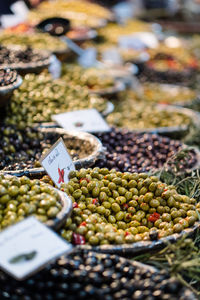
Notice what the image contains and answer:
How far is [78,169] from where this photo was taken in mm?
2461

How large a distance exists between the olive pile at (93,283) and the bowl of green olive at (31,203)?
193 millimetres

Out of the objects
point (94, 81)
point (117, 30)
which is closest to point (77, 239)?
point (94, 81)

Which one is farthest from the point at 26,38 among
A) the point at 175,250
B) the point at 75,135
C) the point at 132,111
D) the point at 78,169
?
the point at 175,250

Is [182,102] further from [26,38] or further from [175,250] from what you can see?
[175,250]

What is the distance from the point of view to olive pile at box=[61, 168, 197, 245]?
6.18 feet

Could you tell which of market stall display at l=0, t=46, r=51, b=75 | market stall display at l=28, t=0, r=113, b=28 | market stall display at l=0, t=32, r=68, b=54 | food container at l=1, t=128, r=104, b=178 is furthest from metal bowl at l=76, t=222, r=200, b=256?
market stall display at l=28, t=0, r=113, b=28

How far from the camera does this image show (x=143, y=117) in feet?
13.7

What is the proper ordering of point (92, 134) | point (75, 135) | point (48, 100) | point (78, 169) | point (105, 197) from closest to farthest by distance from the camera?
point (105, 197) < point (78, 169) < point (75, 135) < point (92, 134) < point (48, 100)

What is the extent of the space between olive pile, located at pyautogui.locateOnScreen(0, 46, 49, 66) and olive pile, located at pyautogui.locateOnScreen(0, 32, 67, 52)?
658 millimetres

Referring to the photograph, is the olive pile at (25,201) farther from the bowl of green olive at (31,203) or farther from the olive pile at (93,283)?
the olive pile at (93,283)

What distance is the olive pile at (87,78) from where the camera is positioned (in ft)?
14.8

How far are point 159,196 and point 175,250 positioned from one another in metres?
0.52

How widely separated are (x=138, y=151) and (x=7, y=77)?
1.22 m

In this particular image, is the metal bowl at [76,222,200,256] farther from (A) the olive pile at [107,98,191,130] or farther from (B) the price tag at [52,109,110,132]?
(A) the olive pile at [107,98,191,130]
